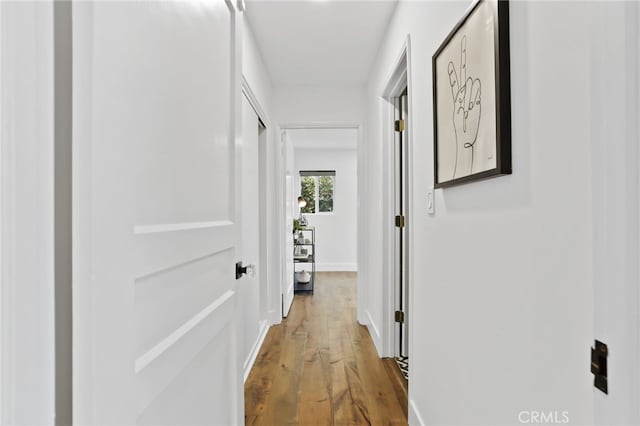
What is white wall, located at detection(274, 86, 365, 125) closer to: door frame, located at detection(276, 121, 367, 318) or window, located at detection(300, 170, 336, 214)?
door frame, located at detection(276, 121, 367, 318)

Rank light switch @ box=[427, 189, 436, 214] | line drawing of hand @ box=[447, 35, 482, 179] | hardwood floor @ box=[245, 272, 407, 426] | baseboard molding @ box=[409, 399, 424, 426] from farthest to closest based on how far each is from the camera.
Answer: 1. hardwood floor @ box=[245, 272, 407, 426]
2. baseboard molding @ box=[409, 399, 424, 426]
3. light switch @ box=[427, 189, 436, 214]
4. line drawing of hand @ box=[447, 35, 482, 179]

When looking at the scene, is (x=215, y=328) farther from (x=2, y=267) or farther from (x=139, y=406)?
(x=2, y=267)

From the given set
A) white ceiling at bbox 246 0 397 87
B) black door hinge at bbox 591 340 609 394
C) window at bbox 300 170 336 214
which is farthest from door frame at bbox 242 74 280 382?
window at bbox 300 170 336 214

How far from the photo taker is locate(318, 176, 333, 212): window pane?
24.7 feet

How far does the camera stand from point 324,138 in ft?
20.9

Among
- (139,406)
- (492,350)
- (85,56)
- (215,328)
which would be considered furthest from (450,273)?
(85,56)

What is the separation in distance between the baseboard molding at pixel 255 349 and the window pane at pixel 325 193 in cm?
412

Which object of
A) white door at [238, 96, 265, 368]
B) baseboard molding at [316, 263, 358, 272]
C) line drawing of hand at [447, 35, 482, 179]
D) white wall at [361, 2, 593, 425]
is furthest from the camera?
baseboard molding at [316, 263, 358, 272]

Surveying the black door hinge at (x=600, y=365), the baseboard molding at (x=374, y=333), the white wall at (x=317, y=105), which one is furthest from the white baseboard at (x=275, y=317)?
the black door hinge at (x=600, y=365)

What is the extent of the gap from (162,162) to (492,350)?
1.04 metres

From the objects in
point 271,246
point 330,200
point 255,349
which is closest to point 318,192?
point 330,200

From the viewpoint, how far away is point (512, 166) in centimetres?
101

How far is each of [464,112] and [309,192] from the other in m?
6.25

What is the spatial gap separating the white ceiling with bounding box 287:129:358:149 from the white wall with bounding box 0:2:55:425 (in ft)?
16.6
